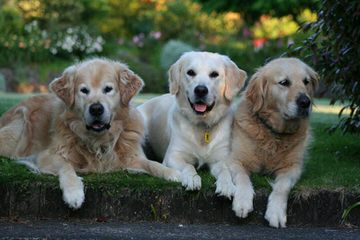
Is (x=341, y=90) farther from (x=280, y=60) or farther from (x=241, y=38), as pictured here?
(x=241, y=38)

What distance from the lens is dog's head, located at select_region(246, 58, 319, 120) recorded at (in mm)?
5258

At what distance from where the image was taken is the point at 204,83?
537 centimetres

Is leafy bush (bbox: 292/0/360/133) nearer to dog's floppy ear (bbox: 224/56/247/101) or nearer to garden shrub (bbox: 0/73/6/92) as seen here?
dog's floppy ear (bbox: 224/56/247/101)

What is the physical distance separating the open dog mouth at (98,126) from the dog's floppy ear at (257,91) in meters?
1.14

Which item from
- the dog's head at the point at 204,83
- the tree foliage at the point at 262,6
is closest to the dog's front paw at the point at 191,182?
the dog's head at the point at 204,83

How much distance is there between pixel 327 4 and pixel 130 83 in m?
1.71

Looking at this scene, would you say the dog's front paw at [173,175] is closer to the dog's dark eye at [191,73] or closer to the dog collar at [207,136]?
the dog collar at [207,136]

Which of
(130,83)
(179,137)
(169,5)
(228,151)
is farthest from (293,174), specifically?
(169,5)

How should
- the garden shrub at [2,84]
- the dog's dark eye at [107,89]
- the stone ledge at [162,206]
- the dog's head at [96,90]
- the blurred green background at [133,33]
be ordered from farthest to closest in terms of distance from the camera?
the blurred green background at [133,33] → the garden shrub at [2,84] → the dog's dark eye at [107,89] → the dog's head at [96,90] → the stone ledge at [162,206]

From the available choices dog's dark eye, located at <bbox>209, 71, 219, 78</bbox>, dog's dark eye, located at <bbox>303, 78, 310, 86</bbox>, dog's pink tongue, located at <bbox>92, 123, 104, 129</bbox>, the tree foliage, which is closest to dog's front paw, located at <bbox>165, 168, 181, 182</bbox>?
dog's pink tongue, located at <bbox>92, 123, 104, 129</bbox>

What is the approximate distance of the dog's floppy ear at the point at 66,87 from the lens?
5332 millimetres

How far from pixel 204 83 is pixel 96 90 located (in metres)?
0.81

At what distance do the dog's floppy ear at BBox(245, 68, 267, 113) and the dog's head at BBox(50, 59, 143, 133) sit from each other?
0.89m

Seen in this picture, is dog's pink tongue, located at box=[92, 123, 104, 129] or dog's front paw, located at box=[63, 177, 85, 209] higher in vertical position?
dog's pink tongue, located at box=[92, 123, 104, 129]
